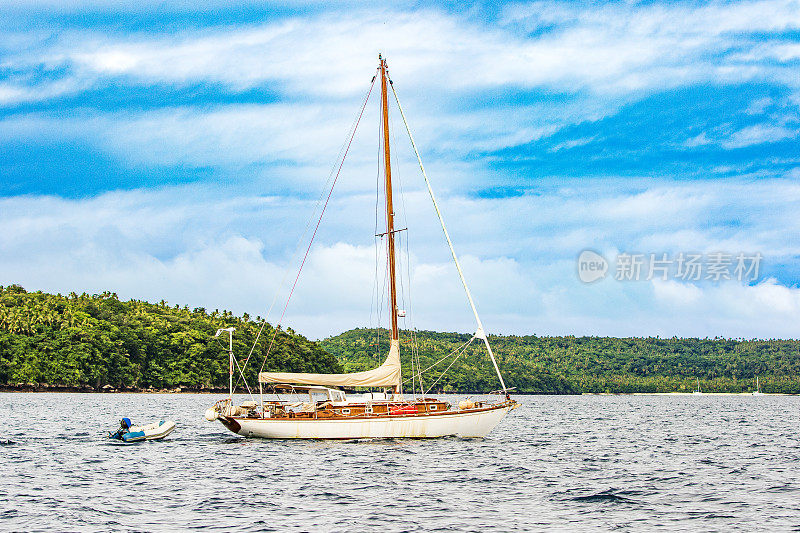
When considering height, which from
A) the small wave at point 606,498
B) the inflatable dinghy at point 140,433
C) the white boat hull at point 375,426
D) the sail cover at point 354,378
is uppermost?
the sail cover at point 354,378

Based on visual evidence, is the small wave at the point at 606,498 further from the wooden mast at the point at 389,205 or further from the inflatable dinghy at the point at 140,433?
the inflatable dinghy at the point at 140,433

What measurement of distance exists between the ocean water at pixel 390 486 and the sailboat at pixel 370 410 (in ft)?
4.27

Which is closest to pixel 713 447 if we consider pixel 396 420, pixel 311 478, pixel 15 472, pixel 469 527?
pixel 396 420

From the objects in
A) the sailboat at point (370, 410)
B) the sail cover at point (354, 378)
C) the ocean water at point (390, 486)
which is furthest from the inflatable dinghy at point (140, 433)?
the sail cover at point (354, 378)

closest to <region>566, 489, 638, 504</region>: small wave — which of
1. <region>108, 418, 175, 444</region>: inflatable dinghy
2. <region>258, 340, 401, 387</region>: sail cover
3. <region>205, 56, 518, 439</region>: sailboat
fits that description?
<region>205, 56, 518, 439</region>: sailboat

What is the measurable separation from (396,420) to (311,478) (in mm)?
11095

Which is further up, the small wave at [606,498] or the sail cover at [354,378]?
the sail cover at [354,378]

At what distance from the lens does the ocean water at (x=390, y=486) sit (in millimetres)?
30672

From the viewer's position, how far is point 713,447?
212 ft

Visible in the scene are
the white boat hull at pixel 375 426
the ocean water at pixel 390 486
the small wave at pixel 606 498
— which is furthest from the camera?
the white boat hull at pixel 375 426

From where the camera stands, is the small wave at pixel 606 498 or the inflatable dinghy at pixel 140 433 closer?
the small wave at pixel 606 498

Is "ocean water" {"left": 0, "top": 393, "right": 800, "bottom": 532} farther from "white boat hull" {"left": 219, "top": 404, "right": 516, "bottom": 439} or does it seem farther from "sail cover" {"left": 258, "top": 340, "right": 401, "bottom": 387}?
"sail cover" {"left": 258, "top": 340, "right": 401, "bottom": 387}

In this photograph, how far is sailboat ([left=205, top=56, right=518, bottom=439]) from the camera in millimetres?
51531

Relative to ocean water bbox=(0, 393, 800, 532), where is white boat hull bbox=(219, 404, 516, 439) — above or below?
above
